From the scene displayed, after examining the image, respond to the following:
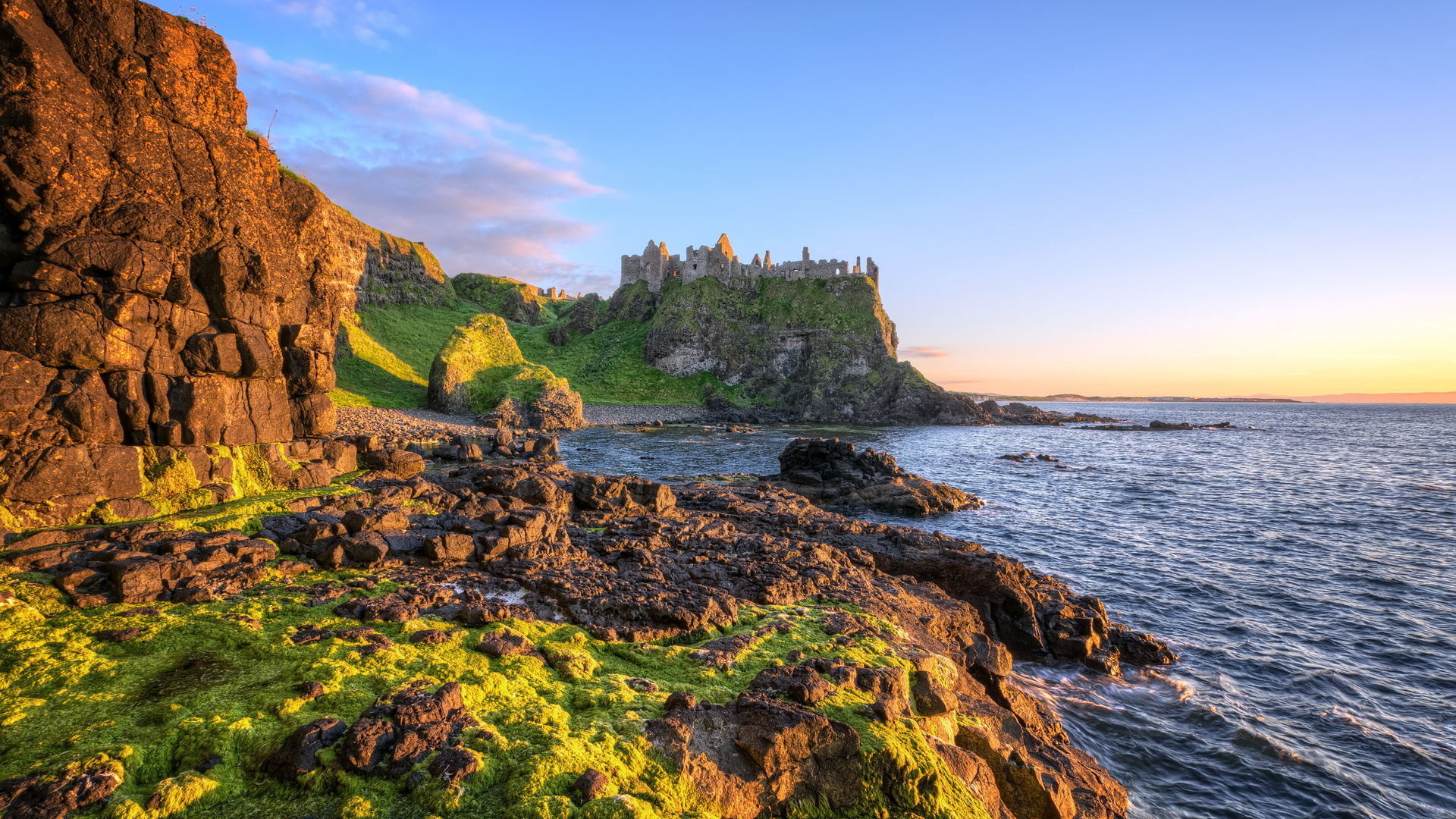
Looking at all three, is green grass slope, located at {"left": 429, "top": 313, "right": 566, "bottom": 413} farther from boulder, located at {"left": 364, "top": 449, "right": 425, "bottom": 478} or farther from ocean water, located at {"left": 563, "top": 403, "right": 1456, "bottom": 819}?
boulder, located at {"left": 364, "top": 449, "right": 425, "bottom": 478}

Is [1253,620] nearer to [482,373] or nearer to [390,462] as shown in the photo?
[390,462]

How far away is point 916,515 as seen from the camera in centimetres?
2775

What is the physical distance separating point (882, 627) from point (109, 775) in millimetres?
9852

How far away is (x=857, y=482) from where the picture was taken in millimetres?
32438

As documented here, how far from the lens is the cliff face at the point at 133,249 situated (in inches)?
447

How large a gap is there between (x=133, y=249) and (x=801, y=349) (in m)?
103

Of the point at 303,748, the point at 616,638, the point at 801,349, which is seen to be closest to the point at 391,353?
the point at 801,349

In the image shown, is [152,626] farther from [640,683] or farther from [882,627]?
[882,627]

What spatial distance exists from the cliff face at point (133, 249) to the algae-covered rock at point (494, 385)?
4613 cm

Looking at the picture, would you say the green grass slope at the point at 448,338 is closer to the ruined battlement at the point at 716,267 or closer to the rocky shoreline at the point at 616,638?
the ruined battlement at the point at 716,267

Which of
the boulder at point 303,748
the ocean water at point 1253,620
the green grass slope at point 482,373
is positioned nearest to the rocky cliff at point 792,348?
the green grass slope at point 482,373

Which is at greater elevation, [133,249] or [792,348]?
[792,348]

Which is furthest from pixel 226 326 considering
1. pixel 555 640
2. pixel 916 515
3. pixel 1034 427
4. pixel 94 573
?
pixel 1034 427

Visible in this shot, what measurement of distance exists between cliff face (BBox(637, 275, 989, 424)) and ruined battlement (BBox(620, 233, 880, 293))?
2.02m
